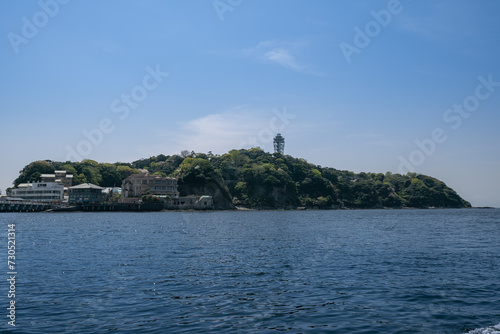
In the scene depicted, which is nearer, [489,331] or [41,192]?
[489,331]

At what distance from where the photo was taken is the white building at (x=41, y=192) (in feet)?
621

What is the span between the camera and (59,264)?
1265 inches

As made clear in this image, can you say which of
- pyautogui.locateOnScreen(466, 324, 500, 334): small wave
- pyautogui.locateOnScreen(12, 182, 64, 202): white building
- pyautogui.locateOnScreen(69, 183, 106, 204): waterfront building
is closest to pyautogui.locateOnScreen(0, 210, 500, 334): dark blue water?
pyautogui.locateOnScreen(466, 324, 500, 334): small wave

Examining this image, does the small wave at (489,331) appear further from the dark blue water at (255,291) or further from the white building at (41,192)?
the white building at (41,192)

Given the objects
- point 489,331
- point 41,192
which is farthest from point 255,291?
point 41,192

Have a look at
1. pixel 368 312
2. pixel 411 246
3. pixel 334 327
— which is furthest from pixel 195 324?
pixel 411 246

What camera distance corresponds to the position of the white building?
621ft

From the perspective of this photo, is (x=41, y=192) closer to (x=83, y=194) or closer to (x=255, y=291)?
(x=83, y=194)

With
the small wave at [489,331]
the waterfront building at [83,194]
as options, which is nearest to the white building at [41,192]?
the waterfront building at [83,194]

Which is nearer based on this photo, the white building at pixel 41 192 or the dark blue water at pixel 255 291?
the dark blue water at pixel 255 291

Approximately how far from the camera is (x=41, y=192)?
190000mm

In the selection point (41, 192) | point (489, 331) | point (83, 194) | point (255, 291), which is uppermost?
point (41, 192)

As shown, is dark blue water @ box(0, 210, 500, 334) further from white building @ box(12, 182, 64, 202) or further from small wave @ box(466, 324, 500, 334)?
white building @ box(12, 182, 64, 202)

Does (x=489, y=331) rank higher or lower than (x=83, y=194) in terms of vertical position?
lower
